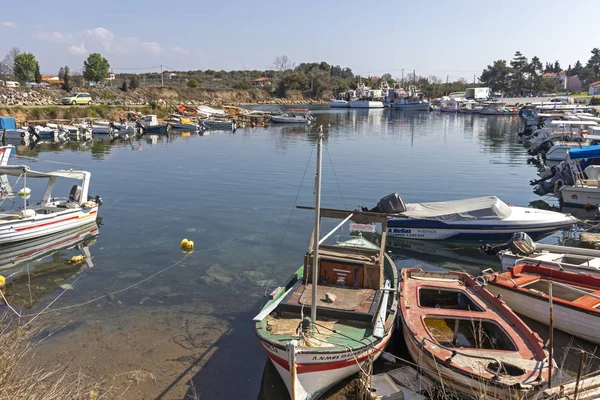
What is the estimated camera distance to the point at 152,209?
82.7 ft

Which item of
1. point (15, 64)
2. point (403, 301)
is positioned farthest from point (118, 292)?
point (15, 64)

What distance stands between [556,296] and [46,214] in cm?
1952

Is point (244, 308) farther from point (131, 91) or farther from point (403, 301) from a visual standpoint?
point (131, 91)

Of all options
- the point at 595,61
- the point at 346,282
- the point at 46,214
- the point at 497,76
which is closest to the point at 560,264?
the point at 346,282

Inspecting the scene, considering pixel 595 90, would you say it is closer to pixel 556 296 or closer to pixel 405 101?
pixel 405 101

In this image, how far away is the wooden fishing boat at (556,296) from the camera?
11.3 m

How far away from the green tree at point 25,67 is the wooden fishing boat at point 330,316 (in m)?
94.0

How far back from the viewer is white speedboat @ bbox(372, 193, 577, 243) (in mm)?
19203

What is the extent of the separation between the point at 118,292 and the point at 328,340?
8385mm

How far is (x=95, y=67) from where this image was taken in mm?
99438

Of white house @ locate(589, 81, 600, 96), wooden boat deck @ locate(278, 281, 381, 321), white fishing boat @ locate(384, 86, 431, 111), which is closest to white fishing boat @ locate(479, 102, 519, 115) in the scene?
white fishing boat @ locate(384, 86, 431, 111)

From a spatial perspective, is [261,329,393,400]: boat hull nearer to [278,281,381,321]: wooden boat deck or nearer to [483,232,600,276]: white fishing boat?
[278,281,381,321]: wooden boat deck

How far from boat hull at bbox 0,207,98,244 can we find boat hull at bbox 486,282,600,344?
1736cm

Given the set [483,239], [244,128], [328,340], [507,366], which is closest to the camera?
[507,366]
